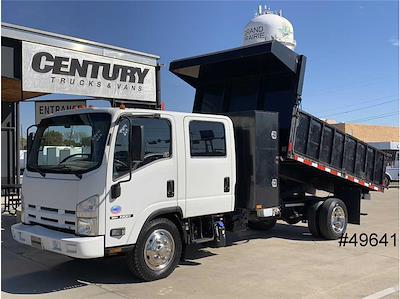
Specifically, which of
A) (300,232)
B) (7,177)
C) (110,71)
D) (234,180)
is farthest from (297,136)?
(7,177)

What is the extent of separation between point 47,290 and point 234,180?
10.4ft

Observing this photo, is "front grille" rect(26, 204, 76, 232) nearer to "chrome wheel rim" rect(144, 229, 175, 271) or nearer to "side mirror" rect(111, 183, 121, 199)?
"side mirror" rect(111, 183, 121, 199)

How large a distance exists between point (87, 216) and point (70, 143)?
1.15 metres

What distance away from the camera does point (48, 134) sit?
6.79 m

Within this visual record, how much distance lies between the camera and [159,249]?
20.8ft

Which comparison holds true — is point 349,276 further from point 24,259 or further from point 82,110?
point 24,259

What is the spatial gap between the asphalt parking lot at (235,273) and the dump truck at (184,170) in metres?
0.42

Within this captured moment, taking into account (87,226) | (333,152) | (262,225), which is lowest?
(262,225)

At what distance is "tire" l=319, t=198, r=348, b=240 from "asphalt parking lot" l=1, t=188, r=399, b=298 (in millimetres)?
318

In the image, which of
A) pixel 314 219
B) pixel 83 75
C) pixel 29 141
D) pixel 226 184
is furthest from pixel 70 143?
pixel 83 75

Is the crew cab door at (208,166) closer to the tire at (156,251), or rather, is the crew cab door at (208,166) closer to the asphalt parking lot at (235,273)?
the tire at (156,251)

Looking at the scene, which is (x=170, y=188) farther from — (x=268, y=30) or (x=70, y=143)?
(x=268, y=30)

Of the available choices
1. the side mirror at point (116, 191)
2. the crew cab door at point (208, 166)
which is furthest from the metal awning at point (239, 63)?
the side mirror at point (116, 191)

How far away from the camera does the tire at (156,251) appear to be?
6117mm
